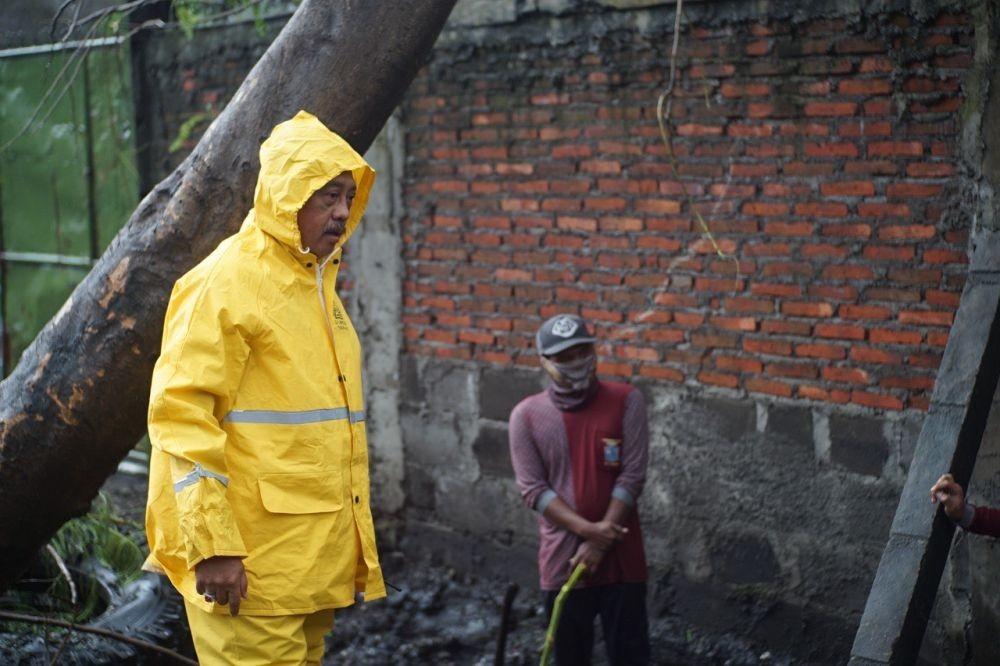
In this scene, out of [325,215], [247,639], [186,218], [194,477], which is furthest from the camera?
[186,218]

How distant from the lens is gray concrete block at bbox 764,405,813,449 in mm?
5195

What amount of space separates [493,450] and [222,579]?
343 cm

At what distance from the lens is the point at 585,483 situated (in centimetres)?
459

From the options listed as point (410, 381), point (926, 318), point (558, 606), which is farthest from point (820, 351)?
point (410, 381)

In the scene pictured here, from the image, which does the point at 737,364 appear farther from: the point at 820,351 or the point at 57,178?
the point at 57,178

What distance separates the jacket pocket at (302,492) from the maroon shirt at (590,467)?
1.40 meters

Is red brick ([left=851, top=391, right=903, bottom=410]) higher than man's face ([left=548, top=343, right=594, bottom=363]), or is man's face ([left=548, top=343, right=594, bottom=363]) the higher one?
man's face ([left=548, top=343, right=594, bottom=363])

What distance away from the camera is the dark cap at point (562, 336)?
4496 mm

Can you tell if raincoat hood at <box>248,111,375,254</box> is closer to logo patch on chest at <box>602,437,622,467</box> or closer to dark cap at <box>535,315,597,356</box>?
dark cap at <box>535,315,597,356</box>

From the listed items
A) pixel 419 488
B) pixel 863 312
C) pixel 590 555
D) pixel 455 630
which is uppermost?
pixel 863 312

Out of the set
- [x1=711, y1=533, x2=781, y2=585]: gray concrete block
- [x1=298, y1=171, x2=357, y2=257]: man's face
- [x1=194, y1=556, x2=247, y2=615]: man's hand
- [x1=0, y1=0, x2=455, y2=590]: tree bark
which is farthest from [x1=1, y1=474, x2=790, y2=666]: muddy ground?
[x1=298, y1=171, x2=357, y2=257]: man's face

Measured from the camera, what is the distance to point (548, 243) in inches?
239

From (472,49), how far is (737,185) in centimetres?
180

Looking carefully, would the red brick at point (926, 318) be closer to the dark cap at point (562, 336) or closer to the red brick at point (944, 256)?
the red brick at point (944, 256)
